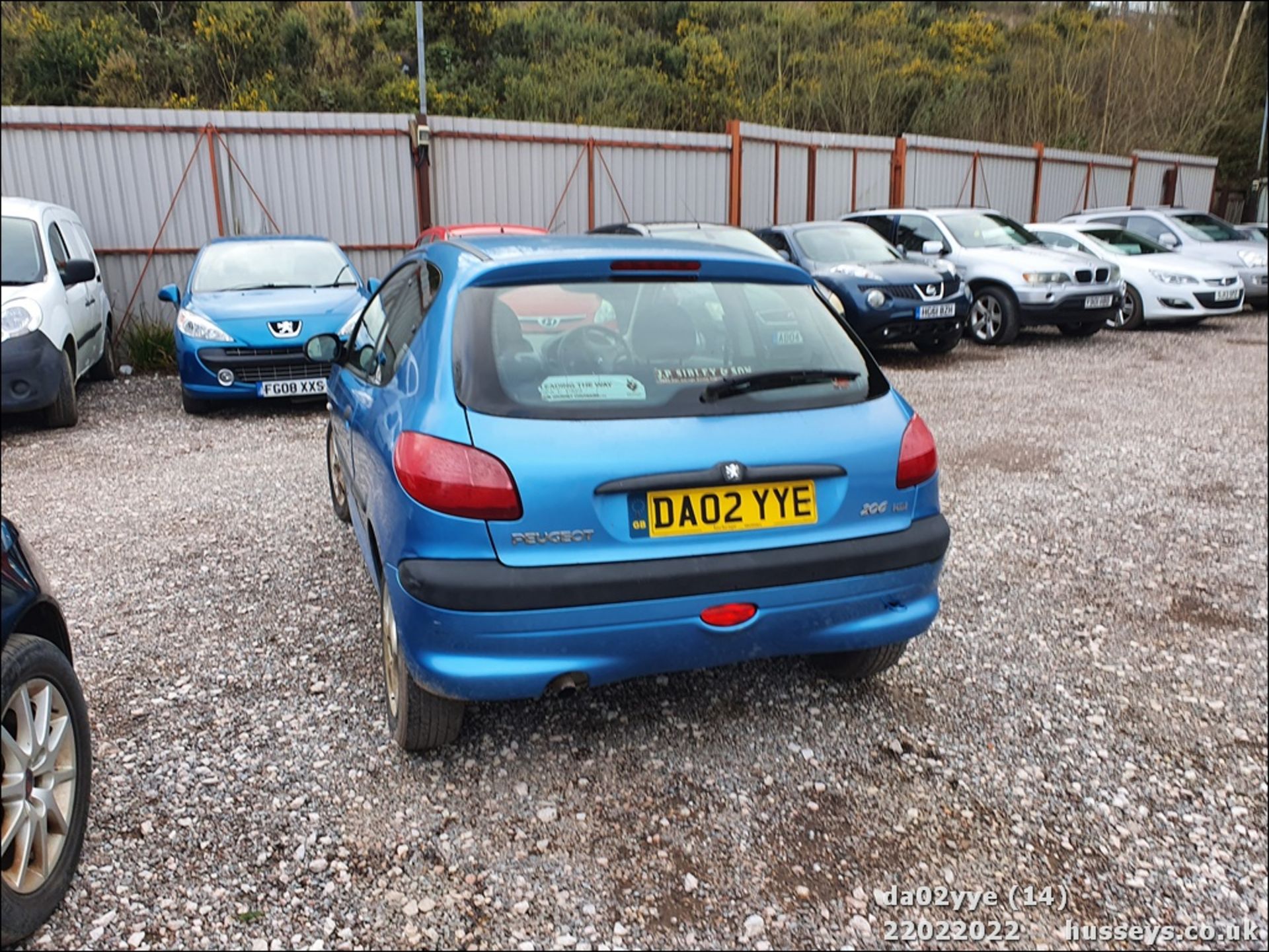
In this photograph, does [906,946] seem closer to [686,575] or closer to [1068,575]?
[686,575]

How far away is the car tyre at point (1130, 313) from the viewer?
1276 cm

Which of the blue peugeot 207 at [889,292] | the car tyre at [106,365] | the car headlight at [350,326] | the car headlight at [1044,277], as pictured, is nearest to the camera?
the car headlight at [350,326]

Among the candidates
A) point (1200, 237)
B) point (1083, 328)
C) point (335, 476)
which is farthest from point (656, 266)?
point (1200, 237)

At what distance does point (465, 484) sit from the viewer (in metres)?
2.43

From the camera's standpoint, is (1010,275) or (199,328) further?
(1010,275)

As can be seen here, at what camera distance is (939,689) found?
3.39m

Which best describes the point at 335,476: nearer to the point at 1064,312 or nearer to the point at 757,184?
the point at 1064,312

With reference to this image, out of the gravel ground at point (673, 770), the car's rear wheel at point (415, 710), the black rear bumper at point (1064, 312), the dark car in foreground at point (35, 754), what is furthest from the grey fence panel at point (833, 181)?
the dark car in foreground at point (35, 754)

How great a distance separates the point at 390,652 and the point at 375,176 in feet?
33.3

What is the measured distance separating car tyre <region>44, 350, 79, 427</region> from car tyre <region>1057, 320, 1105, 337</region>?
10.8m

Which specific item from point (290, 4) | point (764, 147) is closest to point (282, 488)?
point (764, 147)

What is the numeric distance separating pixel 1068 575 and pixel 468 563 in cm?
322

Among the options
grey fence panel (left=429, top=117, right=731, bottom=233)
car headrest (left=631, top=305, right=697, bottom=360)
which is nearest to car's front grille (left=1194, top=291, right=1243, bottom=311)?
grey fence panel (left=429, top=117, right=731, bottom=233)

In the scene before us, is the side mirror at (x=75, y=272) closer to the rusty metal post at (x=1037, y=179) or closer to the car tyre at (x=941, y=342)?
the car tyre at (x=941, y=342)
